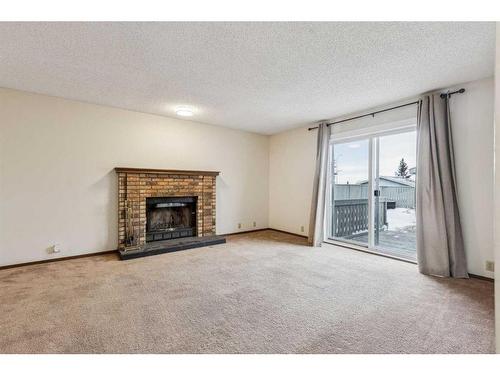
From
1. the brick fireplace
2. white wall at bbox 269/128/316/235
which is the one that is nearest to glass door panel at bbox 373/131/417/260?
white wall at bbox 269/128/316/235

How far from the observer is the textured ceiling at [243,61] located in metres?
2.01

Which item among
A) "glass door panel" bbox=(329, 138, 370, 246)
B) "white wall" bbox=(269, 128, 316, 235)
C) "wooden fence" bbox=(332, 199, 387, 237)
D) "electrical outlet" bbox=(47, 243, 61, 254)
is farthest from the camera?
"white wall" bbox=(269, 128, 316, 235)

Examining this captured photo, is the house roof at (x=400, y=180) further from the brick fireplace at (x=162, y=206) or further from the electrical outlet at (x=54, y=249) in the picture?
the electrical outlet at (x=54, y=249)

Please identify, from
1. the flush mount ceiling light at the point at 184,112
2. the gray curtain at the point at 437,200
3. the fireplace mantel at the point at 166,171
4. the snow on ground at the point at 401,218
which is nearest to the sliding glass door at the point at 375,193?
the snow on ground at the point at 401,218

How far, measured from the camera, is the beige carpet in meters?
1.73

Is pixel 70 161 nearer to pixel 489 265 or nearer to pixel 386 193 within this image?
pixel 386 193

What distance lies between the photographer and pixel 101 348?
66.0 inches

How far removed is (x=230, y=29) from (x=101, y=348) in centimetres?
259

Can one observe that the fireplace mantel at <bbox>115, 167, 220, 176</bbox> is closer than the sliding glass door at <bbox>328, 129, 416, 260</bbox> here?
No

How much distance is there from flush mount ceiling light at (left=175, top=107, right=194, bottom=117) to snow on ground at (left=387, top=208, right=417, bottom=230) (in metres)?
3.77

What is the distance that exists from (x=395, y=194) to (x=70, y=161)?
202 inches

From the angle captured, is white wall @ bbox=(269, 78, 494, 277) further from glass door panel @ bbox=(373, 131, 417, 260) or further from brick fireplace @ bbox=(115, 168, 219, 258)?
brick fireplace @ bbox=(115, 168, 219, 258)
